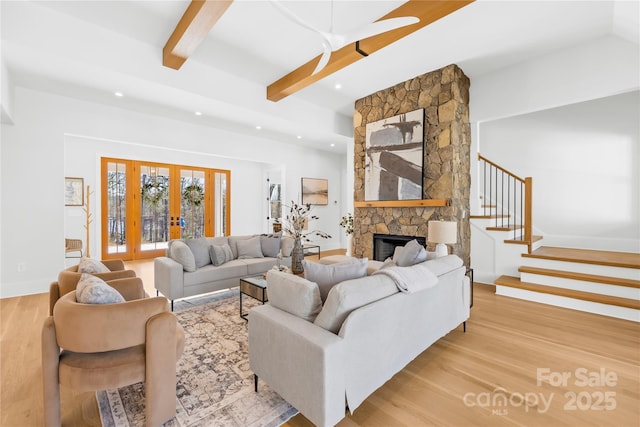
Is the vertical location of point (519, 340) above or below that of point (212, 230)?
below

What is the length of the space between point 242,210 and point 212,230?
3.30 feet

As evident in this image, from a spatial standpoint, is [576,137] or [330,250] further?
[330,250]

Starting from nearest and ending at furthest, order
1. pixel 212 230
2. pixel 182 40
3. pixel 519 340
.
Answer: pixel 519 340 → pixel 182 40 → pixel 212 230

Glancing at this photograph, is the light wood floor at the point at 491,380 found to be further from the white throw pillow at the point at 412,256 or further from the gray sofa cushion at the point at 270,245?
the gray sofa cushion at the point at 270,245

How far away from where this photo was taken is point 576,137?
17.5ft

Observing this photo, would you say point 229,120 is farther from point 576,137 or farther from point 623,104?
point 623,104

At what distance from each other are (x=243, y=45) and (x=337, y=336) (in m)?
3.68

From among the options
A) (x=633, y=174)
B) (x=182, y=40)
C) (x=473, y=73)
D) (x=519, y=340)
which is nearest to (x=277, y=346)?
(x=519, y=340)

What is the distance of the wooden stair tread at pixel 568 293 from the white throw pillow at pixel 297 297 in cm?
361

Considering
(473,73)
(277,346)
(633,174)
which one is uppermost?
(473,73)

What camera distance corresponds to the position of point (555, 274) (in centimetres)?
388

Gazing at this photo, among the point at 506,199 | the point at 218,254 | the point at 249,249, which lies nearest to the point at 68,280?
the point at 218,254

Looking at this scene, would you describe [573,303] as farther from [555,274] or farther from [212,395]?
[212,395]

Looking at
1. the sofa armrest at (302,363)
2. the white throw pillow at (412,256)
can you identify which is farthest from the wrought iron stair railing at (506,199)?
the sofa armrest at (302,363)
